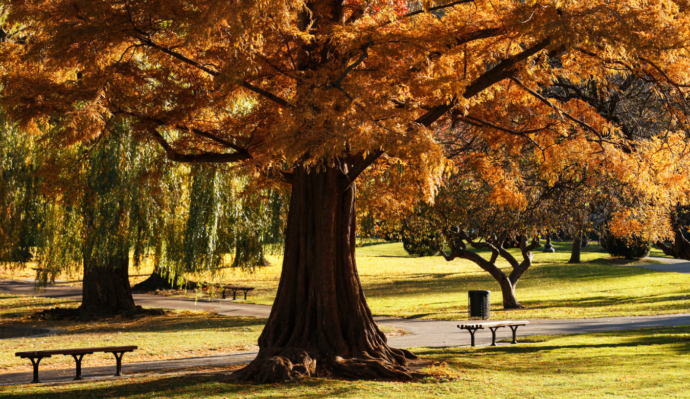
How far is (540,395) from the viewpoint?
882 centimetres

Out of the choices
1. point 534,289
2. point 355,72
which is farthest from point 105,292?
point 534,289

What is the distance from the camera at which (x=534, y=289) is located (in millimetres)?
30156

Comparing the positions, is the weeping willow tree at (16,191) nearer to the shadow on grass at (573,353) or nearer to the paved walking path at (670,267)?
the shadow on grass at (573,353)

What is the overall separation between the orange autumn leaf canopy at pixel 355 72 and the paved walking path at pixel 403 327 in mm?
3805

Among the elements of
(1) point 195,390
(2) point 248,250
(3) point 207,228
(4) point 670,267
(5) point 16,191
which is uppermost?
(5) point 16,191

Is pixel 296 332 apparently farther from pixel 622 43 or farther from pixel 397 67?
pixel 622 43

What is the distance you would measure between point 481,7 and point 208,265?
463 inches

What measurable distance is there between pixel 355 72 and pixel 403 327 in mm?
9945

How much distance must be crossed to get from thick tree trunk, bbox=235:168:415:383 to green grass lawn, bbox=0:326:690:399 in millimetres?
923

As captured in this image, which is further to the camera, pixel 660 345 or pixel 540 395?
pixel 660 345

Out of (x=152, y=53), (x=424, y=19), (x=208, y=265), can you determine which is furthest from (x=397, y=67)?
(x=208, y=265)

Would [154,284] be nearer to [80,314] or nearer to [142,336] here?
[80,314]

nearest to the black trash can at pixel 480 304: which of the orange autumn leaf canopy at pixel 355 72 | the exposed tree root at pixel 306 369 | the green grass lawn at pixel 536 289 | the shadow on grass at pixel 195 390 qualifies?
the green grass lawn at pixel 536 289

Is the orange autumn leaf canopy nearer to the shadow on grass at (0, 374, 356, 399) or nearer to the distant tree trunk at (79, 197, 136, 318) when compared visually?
the shadow on grass at (0, 374, 356, 399)
